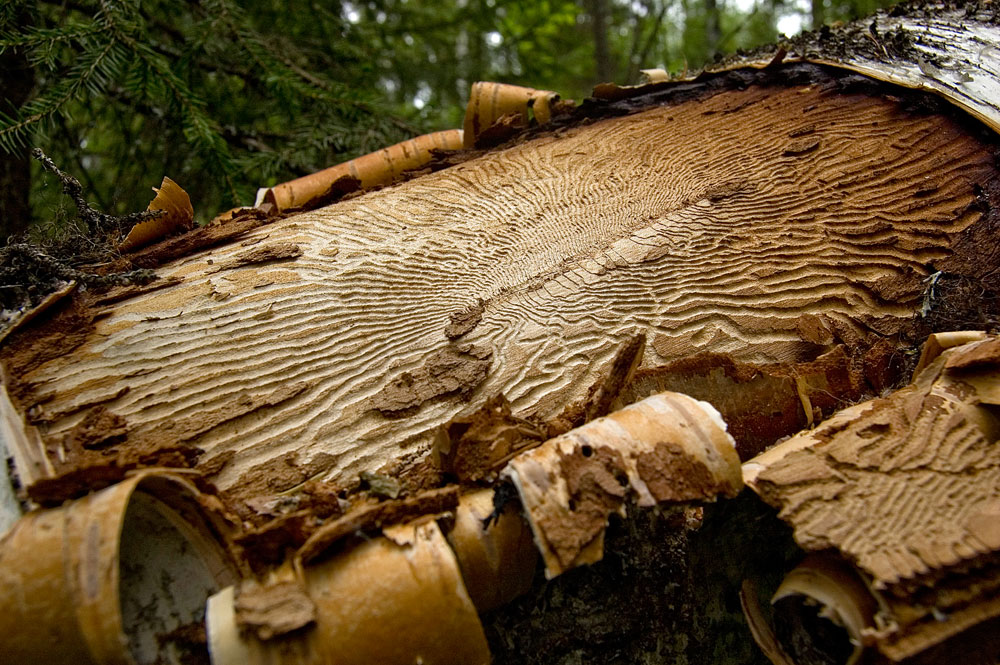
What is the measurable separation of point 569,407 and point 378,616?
0.55 metres

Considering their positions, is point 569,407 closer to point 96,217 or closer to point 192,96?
point 96,217

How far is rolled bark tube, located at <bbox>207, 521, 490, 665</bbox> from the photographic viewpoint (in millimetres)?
814

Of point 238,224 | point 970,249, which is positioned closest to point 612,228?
point 970,249

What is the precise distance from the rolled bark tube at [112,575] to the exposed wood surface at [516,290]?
0.18 m

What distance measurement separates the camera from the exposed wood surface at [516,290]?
1.18 meters

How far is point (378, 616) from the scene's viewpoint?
852mm

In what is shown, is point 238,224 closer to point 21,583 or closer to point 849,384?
point 21,583

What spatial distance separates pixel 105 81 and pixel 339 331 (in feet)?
4.95

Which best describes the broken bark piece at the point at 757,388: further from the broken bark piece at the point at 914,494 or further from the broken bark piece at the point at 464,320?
the broken bark piece at the point at 464,320

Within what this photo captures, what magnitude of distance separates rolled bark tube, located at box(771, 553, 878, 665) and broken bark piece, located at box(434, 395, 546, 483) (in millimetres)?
475

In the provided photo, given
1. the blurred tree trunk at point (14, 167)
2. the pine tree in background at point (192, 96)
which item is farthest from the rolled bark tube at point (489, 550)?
the blurred tree trunk at point (14, 167)

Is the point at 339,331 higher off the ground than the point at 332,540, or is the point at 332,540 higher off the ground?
the point at 339,331

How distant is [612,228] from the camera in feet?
5.14

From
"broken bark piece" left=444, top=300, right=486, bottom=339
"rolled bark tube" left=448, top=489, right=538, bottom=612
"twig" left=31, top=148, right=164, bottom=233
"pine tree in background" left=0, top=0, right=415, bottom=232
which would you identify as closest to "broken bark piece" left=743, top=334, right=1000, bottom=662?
"rolled bark tube" left=448, top=489, right=538, bottom=612
